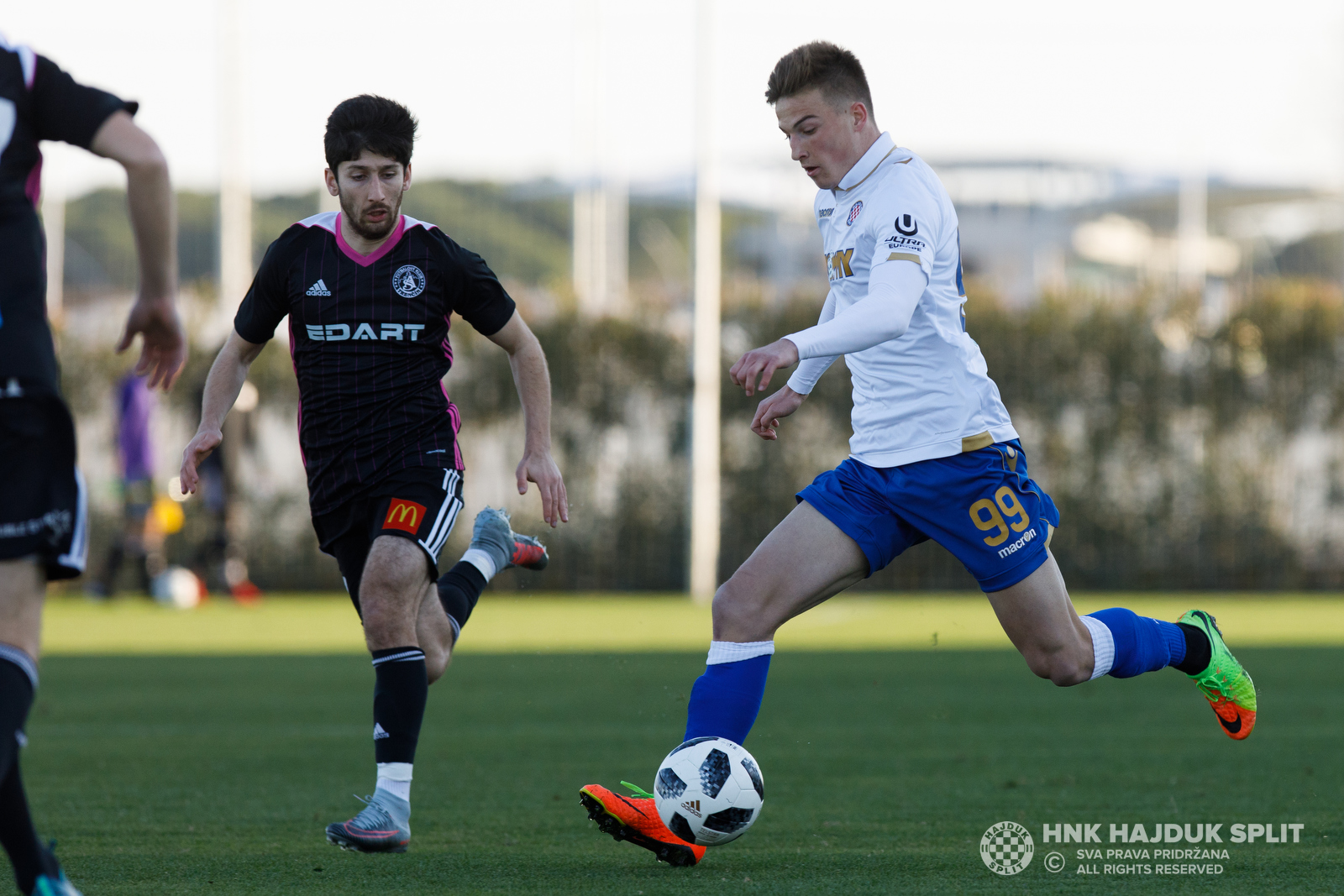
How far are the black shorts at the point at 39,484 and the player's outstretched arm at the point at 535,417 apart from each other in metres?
1.76

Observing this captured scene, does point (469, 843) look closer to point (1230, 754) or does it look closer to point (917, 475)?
point (917, 475)

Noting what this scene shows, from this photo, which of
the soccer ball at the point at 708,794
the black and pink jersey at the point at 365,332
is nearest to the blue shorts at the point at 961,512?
the soccer ball at the point at 708,794

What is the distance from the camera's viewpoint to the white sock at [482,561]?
220 inches

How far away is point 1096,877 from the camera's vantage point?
13.3ft

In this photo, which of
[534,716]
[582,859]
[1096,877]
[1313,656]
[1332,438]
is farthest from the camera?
[1332,438]

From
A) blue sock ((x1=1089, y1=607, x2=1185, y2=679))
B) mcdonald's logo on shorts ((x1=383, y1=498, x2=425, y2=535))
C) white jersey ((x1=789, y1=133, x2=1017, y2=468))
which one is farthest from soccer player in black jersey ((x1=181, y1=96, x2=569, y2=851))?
blue sock ((x1=1089, y1=607, x2=1185, y2=679))

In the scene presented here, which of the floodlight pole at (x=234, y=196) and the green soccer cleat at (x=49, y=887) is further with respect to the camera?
the floodlight pole at (x=234, y=196)

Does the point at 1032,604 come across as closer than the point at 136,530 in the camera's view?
Yes

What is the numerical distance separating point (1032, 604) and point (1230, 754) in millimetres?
2307

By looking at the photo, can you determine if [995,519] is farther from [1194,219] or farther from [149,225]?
[1194,219]

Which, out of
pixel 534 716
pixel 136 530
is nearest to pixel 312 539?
pixel 136 530

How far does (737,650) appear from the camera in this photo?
439 cm

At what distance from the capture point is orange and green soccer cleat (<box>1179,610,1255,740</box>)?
504 cm

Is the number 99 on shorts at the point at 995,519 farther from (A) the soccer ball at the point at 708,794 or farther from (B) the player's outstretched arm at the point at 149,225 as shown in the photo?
(B) the player's outstretched arm at the point at 149,225
